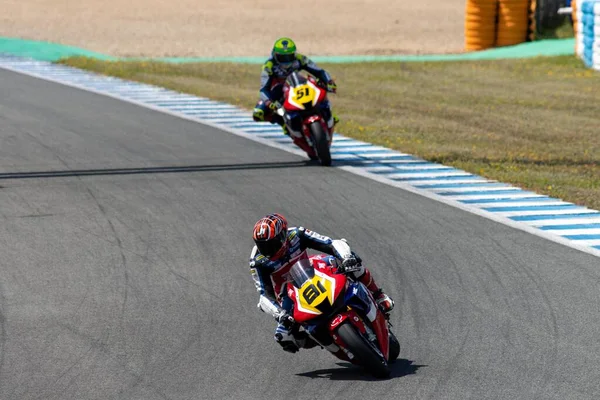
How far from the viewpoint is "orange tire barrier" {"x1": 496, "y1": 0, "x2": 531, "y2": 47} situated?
35.8 meters

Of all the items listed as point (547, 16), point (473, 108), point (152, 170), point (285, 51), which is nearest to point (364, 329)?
point (152, 170)

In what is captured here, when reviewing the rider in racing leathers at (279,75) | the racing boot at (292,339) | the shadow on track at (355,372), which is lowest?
the shadow on track at (355,372)

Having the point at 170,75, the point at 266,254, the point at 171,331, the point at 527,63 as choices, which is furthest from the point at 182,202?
the point at 527,63

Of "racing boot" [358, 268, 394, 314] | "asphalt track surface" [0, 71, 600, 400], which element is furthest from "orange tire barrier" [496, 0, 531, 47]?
"racing boot" [358, 268, 394, 314]

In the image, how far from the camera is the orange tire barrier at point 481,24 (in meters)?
36.2

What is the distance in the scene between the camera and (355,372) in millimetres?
9117

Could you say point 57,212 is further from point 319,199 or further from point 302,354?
point 302,354

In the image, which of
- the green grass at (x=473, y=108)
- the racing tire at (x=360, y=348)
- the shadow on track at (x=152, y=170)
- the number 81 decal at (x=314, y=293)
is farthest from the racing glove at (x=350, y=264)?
the shadow on track at (x=152, y=170)

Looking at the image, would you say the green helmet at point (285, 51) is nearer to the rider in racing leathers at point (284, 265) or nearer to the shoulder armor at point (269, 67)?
the shoulder armor at point (269, 67)

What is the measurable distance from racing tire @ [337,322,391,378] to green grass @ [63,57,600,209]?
27.0 feet

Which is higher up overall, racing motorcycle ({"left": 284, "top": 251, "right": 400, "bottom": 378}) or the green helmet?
the green helmet

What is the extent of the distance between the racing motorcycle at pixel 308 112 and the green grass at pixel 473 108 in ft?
7.77

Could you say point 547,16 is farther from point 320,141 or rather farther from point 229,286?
point 229,286

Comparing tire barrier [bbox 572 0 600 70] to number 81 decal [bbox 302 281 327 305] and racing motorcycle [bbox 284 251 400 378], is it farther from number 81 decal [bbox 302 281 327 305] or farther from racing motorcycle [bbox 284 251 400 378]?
number 81 decal [bbox 302 281 327 305]
